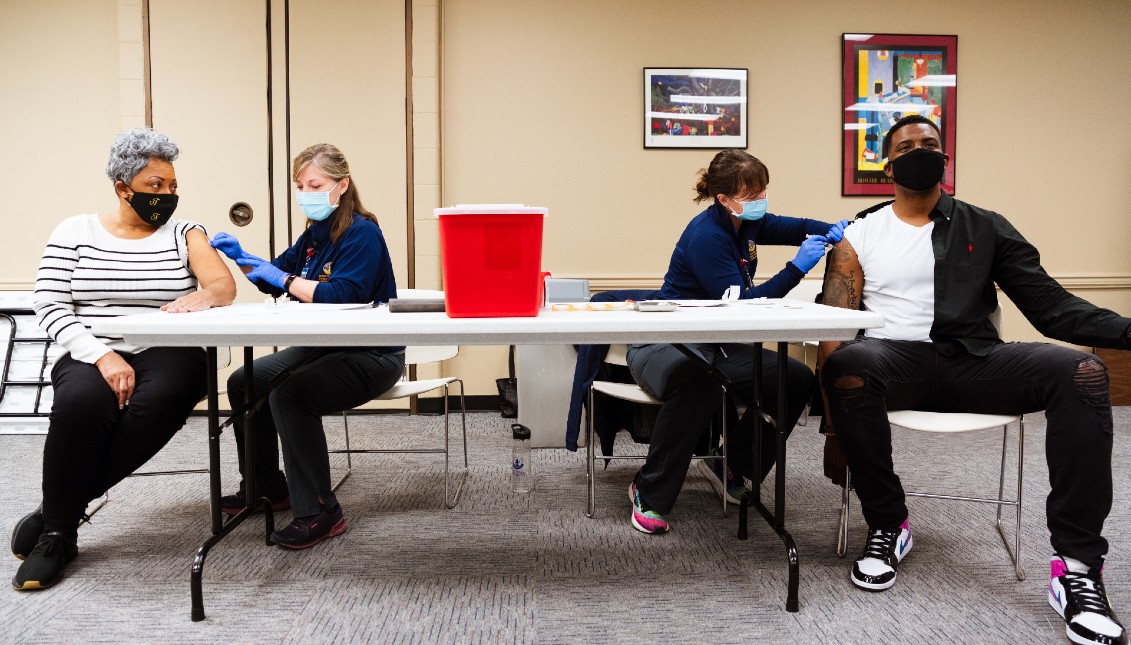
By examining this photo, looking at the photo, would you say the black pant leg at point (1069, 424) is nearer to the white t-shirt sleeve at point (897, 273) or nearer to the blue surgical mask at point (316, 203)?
the white t-shirt sleeve at point (897, 273)

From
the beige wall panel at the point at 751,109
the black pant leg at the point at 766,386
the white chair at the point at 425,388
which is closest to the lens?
the black pant leg at the point at 766,386

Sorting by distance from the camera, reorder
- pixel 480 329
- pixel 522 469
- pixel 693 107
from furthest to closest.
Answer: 1. pixel 693 107
2. pixel 522 469
3. pixel 480 329

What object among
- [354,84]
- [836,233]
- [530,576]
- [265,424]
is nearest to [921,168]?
[836,233]

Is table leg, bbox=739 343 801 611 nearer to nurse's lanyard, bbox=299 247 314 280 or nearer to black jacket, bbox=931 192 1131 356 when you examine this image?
black jacket, bbox=931 192 1131 356

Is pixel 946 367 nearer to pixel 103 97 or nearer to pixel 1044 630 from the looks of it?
pixel 1044 630

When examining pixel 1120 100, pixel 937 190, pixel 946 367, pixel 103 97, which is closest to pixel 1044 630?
pixel 946 367

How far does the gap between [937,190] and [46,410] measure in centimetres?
390

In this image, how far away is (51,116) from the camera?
374 cm

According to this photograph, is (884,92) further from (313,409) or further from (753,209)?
(313,409)

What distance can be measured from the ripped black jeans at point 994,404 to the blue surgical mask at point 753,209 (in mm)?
539

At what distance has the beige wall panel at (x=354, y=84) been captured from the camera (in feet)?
12.2

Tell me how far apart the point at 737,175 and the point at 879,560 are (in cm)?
113

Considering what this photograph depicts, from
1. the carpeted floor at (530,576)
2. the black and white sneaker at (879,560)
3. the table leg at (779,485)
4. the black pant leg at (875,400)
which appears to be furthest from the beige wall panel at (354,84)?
the black and white sneaker at (879,560)

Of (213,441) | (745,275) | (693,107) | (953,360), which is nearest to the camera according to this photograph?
(213,441)
